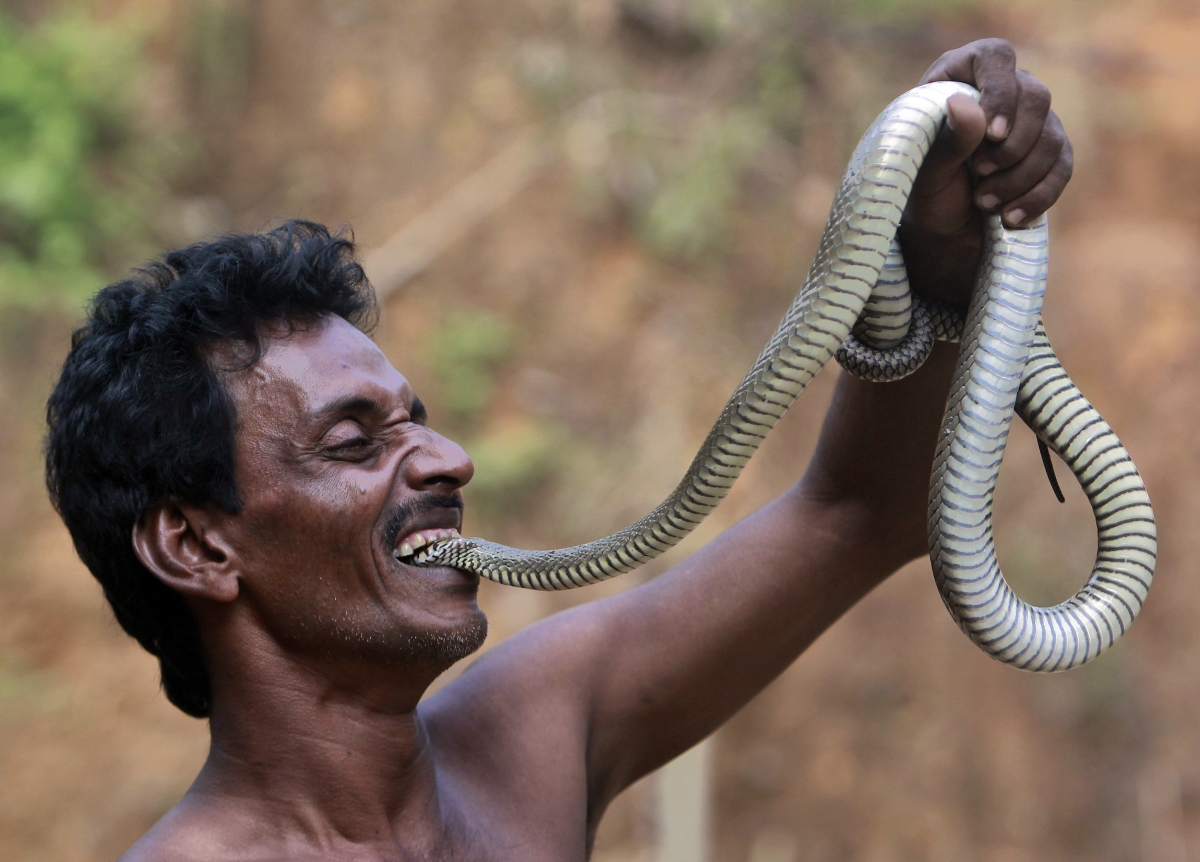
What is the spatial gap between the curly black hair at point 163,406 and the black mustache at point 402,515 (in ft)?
0.93

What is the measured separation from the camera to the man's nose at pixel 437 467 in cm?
219

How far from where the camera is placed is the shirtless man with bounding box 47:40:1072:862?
2105 mm

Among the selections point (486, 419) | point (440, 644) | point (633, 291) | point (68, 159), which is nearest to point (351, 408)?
point (440, 644)

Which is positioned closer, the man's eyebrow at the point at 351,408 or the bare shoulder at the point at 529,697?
the man's eyebrow at the point at 351,408

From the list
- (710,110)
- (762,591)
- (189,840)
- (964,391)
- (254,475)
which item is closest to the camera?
(964,391)

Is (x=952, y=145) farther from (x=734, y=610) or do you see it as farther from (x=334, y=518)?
(x=334, y=518)

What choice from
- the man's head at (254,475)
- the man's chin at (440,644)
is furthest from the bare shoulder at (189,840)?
the man's chin at (440,644)

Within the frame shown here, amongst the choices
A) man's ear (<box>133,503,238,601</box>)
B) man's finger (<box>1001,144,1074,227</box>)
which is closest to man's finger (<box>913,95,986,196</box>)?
man's finger (<box>1001,144,1074,227</box>)

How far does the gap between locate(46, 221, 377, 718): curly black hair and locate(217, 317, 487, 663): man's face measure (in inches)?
2.2

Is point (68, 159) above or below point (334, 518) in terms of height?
above

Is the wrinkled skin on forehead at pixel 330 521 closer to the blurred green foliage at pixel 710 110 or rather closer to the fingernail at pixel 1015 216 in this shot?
the fingernail at pixel 1015 216

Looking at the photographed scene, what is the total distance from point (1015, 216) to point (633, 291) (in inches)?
233

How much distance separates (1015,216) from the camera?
1.69m

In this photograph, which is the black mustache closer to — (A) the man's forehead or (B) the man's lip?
(B) the man's lip
